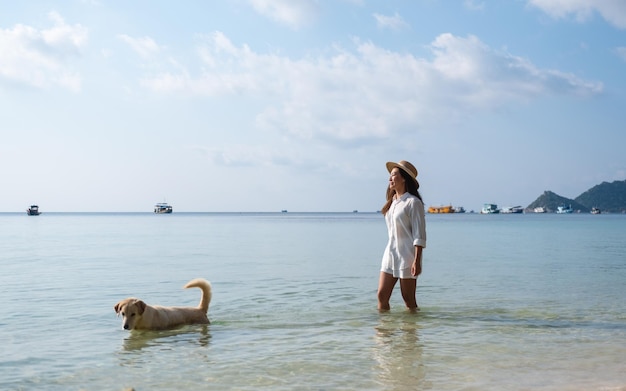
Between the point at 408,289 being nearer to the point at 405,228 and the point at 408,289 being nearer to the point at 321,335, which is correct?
the point at 405,228

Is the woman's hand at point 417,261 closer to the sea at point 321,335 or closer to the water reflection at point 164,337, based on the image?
the sea at point 321,335

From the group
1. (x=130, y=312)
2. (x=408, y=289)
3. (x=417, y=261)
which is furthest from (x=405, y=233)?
(x=130, y=312)

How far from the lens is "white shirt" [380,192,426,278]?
8.79 m

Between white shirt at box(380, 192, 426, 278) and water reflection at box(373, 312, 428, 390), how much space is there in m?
0.83

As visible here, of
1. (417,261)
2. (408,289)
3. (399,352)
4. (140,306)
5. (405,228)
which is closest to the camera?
(399,352)

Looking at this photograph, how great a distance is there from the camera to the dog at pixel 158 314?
8.38 metres

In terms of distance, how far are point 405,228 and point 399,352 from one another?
7.12 ft

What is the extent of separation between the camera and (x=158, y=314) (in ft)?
28.7

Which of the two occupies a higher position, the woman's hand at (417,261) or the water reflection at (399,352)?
the woman's hand at (417,261)

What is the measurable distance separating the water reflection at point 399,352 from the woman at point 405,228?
646 millimetres

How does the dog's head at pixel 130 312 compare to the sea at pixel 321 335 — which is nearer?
the sea at pixel 321 335

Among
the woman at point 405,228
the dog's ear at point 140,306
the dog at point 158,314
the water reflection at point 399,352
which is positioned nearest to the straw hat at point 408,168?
the woman at point 405,228

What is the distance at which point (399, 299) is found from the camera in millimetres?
12422

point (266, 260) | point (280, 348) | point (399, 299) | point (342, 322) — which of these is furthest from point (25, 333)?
point (266, 260)
